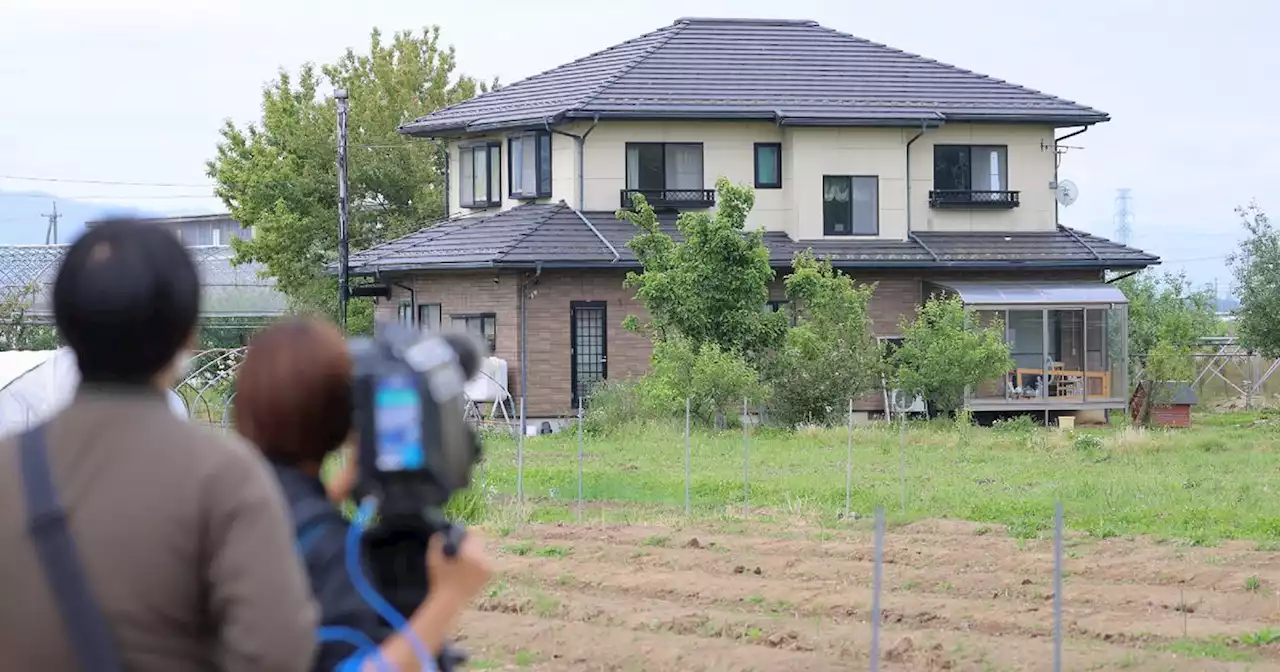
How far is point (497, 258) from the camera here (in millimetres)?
31062

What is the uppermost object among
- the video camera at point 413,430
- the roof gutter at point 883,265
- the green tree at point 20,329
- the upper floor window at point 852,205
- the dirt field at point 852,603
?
the upper floor window at point 852,205

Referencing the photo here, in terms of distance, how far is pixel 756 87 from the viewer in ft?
115

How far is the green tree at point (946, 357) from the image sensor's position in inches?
1174

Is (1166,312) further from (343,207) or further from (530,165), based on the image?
(343,207)

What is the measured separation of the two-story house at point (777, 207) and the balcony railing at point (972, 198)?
4 cm

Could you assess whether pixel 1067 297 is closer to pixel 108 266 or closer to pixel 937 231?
pixel 937 231

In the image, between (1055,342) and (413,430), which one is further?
(1055,342)

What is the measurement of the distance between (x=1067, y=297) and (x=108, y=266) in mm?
31673

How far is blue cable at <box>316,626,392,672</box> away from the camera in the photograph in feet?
10.7

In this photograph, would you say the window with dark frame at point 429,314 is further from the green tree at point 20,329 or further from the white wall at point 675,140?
the green tree at point 20,329

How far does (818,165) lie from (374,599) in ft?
103

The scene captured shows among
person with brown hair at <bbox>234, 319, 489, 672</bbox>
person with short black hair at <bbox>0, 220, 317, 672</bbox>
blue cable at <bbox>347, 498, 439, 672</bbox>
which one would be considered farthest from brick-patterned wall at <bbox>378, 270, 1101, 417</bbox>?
person with short black hair at <bbox>0, 220, 317, 672</bbox>

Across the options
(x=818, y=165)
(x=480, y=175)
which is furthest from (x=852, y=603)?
(x=480, y=175)

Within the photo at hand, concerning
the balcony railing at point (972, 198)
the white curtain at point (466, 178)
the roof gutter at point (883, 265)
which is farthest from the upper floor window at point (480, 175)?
the balcony railing at point (972, 198)
